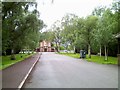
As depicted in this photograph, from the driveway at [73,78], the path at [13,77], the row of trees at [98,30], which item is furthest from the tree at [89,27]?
the path at [13,77]

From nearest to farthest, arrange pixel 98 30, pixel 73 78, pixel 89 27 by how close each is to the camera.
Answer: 1. pixel 73 78
2. pixel 98 30
3. pixel 89 27

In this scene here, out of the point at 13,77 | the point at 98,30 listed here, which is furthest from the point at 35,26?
the point at 13,77

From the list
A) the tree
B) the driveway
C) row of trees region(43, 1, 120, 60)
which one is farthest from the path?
the tree

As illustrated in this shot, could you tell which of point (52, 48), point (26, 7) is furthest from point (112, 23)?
point (52, 48)

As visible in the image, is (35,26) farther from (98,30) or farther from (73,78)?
(73,78)

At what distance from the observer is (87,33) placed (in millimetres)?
54500

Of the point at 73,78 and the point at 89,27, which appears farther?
the point at 89,27

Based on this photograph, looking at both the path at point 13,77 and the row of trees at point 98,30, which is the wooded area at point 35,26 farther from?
the path at point 13,77

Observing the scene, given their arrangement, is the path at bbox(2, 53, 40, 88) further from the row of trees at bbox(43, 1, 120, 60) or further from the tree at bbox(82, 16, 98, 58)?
the tree at bbox(82, 16, 98, 58)

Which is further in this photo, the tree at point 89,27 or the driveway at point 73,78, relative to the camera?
the tree at point 89,27

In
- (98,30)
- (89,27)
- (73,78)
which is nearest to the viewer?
(73,78)

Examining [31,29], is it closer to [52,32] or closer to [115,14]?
[115,14]

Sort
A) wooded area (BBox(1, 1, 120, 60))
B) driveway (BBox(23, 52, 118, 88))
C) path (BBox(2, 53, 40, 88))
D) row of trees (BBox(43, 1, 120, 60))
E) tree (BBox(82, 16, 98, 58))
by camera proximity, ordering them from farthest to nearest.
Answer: tree (BBox(82, 16, 98, 58))
row of trees (BBox(43, 1, 120, 60))
wooded area (BBox(1, 1, 120, 60))
driveway (BBox(23, 52, 118, 88))
path (BBox(2, 53, 40, 88))

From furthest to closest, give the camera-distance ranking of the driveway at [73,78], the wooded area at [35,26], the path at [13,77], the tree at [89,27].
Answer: the tree at [89,27]
the wooded area at [35,26]
the driveway at [73,78]
the path at [13,77]
